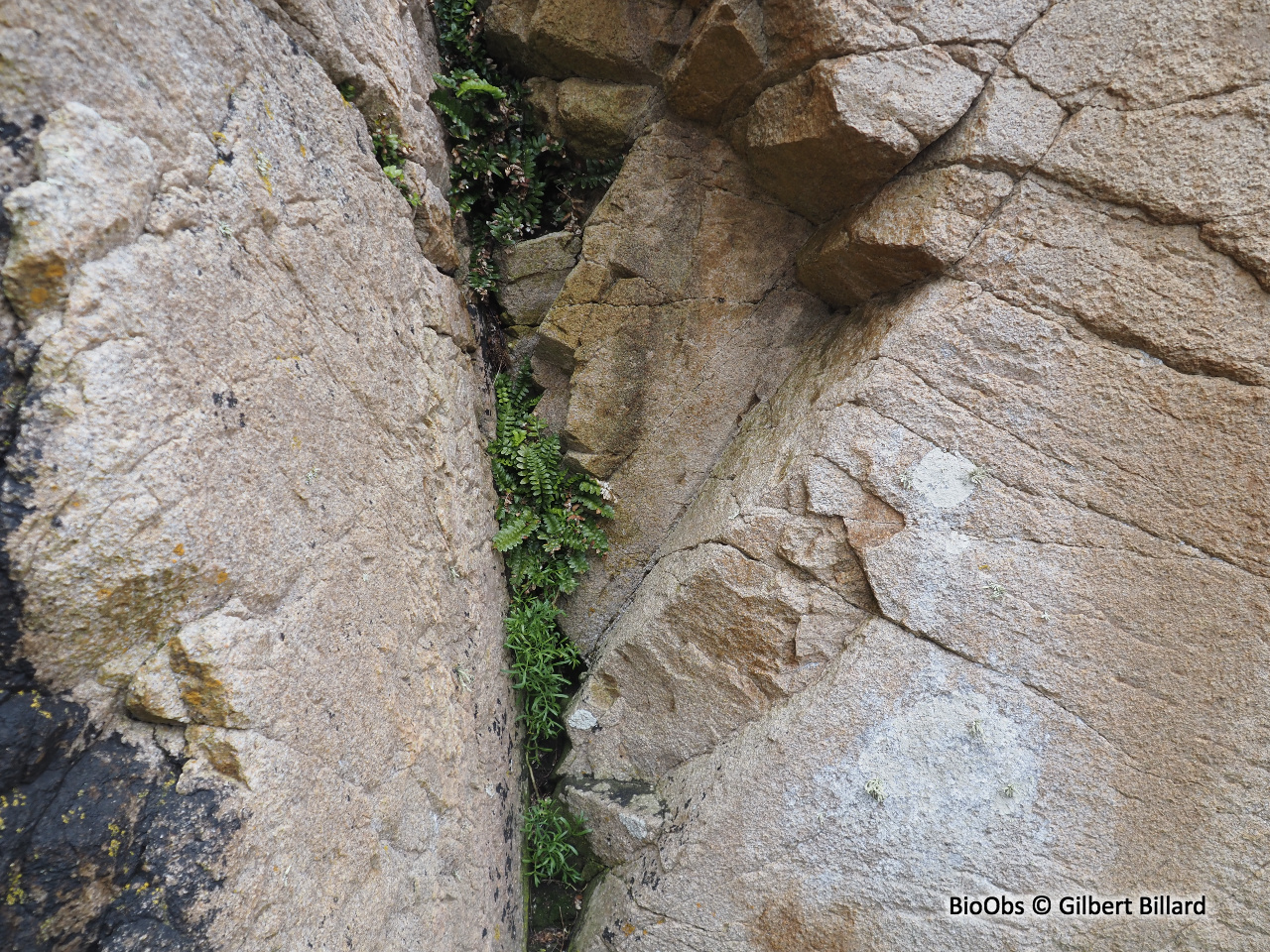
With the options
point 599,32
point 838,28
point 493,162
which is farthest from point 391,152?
point 838,28

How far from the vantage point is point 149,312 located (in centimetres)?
204

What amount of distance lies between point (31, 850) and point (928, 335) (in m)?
3.90

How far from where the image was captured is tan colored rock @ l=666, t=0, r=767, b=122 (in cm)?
350

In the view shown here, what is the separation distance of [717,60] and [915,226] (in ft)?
4.72

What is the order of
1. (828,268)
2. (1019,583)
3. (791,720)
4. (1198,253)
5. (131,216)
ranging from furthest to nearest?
(828,268) < (791,720) < (1019,583) < (1198,253) < (131,216)

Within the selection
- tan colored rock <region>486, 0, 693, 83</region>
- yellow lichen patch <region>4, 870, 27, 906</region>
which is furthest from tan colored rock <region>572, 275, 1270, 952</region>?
yellow lichen patch <region>4, 870, 27, 906</region>

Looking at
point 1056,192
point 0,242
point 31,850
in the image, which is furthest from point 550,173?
point 31,850

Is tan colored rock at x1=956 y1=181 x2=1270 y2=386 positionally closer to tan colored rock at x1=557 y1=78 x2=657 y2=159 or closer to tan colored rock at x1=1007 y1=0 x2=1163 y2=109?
tan colored rock at x1=1007 y1=0 x2=1163 y2=109

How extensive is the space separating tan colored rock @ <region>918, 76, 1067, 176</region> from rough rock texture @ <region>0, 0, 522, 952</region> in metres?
2.88

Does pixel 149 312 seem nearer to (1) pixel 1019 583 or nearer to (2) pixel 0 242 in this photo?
(2) pixel 0 242

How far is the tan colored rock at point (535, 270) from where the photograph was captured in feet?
14.8

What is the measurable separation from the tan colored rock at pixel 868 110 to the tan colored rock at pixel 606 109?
961mm

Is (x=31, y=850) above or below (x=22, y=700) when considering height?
below

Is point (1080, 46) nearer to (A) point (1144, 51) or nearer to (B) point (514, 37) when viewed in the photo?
(A) point (1144, 51)
